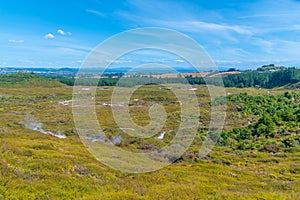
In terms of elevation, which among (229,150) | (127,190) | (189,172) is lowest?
(229,150)

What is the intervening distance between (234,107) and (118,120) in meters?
32.1

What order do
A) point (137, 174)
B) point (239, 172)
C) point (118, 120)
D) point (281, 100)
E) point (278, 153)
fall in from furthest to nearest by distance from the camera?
point (281, 100), point (118, 120), point (278, 153), point (239, 172), point (137, 174)

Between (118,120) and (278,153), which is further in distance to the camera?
(118,120)

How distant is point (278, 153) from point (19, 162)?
2766 cm

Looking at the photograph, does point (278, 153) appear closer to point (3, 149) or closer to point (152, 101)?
point (3, 149)

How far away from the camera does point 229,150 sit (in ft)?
101

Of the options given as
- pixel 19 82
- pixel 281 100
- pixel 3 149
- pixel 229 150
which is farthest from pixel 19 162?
pixel 19 82

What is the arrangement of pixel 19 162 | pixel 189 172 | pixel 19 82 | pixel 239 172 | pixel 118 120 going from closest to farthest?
pixel 19 162
pixel 189 172
pixel 239 172
pixel 118 120
pixel 19 82

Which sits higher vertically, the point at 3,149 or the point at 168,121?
the point at 3,149

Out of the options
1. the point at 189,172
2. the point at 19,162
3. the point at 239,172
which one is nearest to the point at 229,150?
the point at 239,172

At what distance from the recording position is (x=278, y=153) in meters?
28.9

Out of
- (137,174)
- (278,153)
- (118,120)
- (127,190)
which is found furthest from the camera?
(118,120)

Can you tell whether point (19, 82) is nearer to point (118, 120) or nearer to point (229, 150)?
point (118, 120)

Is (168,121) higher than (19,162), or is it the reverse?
(19,162)
